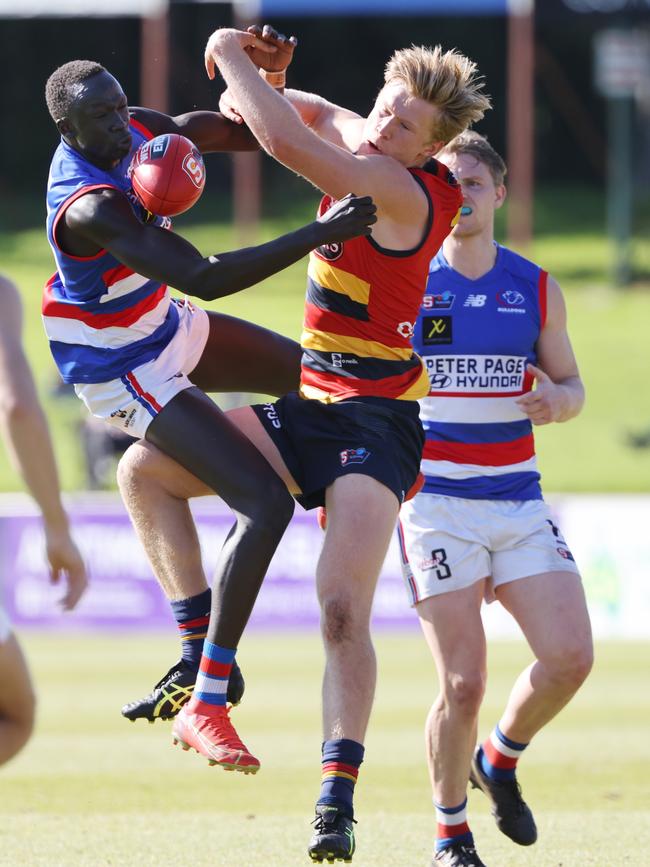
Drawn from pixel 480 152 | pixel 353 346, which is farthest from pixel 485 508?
pixel 480 152

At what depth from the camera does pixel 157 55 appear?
31469 mm

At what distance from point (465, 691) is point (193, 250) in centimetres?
207

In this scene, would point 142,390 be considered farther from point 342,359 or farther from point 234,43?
point 234,43

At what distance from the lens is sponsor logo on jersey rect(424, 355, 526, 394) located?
6.46 metres

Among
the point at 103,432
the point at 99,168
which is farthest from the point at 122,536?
the point at 99,168

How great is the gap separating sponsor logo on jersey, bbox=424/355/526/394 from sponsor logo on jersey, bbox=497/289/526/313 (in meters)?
0.20

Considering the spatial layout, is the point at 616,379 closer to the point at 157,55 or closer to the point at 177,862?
Answer: the point at 157,55

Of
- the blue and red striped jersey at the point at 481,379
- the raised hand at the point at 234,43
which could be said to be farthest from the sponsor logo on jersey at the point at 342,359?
the raised hand at the point at 234,43

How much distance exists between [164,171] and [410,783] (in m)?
4.91

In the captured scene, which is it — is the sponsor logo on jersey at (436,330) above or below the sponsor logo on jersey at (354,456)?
above

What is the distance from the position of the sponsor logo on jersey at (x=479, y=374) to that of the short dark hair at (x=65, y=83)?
6.26ft

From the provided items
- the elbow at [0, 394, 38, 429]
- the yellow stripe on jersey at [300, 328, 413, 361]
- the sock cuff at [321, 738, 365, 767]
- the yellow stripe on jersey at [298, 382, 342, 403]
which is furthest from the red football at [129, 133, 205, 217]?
the sock cuff at [321, 738, 365, 767]

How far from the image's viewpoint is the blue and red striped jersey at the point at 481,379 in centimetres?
640

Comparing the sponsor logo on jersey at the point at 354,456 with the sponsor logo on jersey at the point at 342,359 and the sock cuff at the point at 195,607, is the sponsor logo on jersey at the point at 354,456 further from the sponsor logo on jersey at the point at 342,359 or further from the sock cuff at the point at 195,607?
the sock cuff at the point at 195,607
